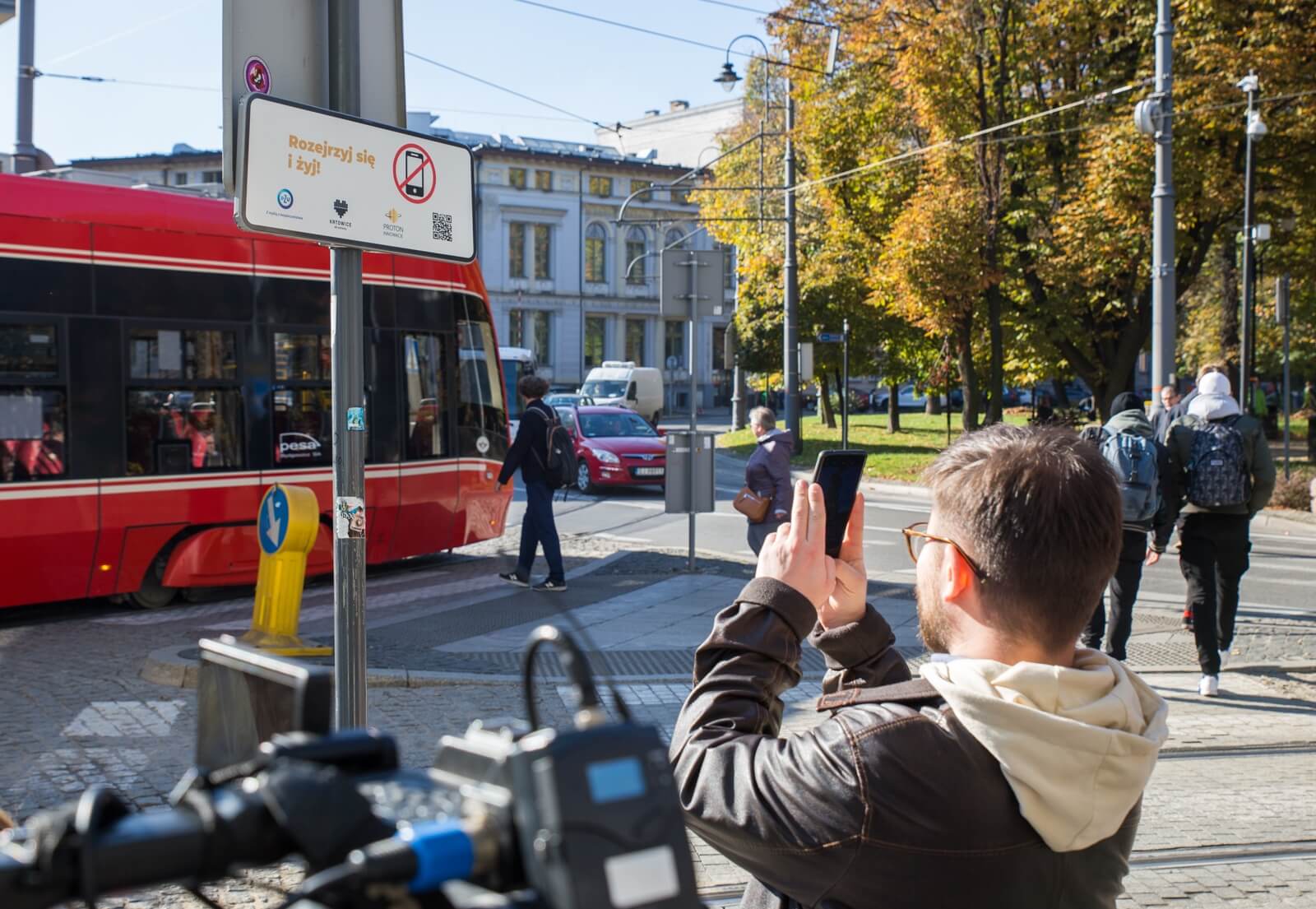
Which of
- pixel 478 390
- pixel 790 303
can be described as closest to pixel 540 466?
pixel 478 390

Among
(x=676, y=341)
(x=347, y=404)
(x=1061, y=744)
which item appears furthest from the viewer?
(x=676, y=341)

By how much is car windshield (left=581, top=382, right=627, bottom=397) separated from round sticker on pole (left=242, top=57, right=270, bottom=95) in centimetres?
4212

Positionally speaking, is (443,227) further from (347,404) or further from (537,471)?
(537,471)

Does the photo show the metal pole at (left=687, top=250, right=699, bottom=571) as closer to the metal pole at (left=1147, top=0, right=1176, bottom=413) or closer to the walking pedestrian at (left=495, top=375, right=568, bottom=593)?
the walking pedestrian at (left=495, top=375, right=568, bottom=593)

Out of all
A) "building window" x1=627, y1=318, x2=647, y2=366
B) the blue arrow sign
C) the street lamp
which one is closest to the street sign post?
the blue arrow sign

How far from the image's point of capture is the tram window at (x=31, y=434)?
30.6ft

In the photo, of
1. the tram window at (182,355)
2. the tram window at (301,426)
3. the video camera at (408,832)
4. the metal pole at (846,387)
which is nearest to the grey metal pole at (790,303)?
the metal pole at (846,387)

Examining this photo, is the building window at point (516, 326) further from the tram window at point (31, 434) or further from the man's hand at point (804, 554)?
the man's hand at point (804, 554)

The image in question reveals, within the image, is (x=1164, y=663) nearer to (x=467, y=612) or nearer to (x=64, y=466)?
(x=467, y=612)

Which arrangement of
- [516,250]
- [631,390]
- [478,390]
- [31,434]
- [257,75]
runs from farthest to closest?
1. [516,250]
2. [631,390]
3. [478,390]
4. [31,434]
5. [257,75]

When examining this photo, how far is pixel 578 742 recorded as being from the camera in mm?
884

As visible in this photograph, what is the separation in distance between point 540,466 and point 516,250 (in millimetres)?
58012

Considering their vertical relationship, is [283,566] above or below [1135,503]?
below

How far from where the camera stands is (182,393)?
34.3 feet
